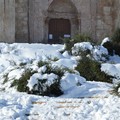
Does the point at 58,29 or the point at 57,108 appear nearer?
the point at 57,108

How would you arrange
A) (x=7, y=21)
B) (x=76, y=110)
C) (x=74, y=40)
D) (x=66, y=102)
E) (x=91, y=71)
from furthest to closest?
(x=7, y=21) → (x=74, y=40) → (x=91, y=71) → (x=66, y=102) → (x=76, y=110)

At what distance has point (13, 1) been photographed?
22094 millimetres

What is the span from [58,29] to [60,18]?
0.67 m

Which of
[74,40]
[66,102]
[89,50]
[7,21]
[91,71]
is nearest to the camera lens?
[66,102]

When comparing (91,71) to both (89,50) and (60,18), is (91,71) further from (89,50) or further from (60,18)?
(60,18)

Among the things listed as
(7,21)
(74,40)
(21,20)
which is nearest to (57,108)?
(74,40)

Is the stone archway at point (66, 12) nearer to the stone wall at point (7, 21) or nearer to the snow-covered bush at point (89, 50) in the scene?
the stone wall at point (7, 21)

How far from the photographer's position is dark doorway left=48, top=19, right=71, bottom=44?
24.4m

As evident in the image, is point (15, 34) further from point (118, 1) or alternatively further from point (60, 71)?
point (60, 71)

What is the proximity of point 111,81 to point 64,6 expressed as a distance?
43.8 feet

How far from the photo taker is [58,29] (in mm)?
24781

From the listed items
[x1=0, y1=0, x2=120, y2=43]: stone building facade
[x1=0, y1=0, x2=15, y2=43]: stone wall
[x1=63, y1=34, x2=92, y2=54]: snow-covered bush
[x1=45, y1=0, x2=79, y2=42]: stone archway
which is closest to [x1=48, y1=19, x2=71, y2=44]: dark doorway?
[x1=0, y1=0, x2=120, y2=43]: stone building facade

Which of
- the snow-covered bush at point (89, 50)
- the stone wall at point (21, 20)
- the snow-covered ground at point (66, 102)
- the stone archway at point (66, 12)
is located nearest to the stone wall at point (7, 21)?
the stone wall at point (21, 20)

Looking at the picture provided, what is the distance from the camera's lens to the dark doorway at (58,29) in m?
24.4
